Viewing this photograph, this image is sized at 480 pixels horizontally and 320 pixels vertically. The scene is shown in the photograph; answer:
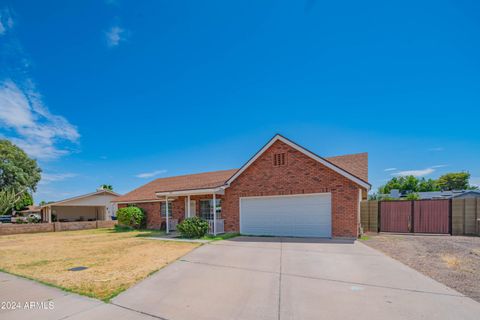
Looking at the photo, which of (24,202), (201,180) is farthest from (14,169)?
(201,180)

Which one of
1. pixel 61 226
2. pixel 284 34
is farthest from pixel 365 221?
pixel 61 226

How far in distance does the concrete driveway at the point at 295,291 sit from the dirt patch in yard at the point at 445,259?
0.41 meters

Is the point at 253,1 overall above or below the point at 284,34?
above

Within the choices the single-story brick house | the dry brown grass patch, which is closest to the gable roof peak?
the single-story brick house

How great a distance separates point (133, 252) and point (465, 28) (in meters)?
14.7

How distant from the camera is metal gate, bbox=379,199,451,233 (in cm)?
1344

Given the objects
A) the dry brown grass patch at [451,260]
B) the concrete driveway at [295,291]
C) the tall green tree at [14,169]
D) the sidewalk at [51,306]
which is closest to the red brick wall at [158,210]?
the concrete driveway at [295,291]

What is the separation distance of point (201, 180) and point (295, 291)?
47.8 ft

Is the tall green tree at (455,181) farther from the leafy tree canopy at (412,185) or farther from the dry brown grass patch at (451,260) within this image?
the dry brown grass patch at (451,260)

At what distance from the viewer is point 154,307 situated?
445 centimetres

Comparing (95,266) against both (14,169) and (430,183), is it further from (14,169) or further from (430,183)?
(430,183)

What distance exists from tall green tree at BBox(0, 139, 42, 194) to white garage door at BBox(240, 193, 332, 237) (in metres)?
35.3

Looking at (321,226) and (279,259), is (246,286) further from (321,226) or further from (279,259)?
(321,226)

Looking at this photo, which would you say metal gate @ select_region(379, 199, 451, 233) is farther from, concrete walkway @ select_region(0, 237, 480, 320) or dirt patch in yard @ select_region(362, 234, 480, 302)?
concrete walkway @ select_region(0, 237, 480, 320)
